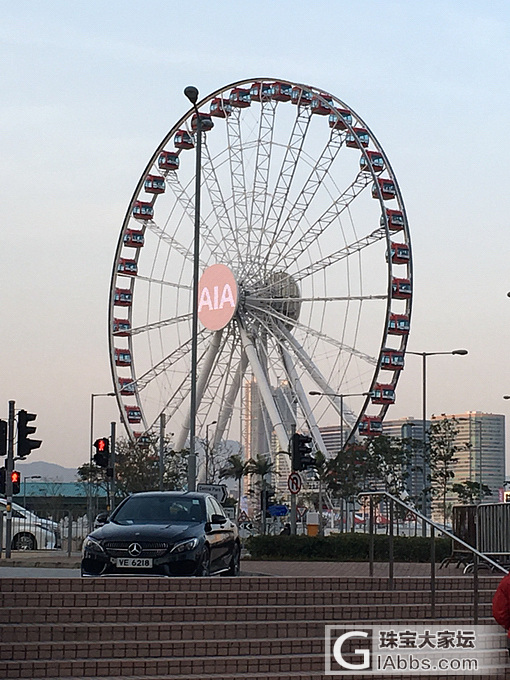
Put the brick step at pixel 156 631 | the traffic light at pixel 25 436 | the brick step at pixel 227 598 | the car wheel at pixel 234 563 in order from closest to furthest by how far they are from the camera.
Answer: the brick step at pixel 156 631
the brick step at pixel 227 598
the car wheel at pixel 234 563
the traffic light at pixel 25 436

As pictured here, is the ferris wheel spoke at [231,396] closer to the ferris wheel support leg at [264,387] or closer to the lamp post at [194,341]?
the ferris wheel support leg at [264,387]

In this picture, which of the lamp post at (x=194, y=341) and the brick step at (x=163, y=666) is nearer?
the brick step at (x=163, y=666)

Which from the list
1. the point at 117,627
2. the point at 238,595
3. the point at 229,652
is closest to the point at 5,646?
the point at 117,627

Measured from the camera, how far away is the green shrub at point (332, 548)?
2752cm

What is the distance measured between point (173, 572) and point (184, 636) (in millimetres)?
3414

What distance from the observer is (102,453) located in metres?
35.6

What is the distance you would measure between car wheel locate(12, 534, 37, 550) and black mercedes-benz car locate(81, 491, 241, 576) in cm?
2513

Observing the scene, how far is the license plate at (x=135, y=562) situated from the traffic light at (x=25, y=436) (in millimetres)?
14878

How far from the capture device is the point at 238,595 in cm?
1409

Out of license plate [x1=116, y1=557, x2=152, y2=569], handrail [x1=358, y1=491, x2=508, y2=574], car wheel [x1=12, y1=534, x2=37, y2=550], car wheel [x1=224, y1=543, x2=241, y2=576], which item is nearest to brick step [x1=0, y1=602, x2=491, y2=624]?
handrail [x1=358, y1=491, x2=508, y2=574]

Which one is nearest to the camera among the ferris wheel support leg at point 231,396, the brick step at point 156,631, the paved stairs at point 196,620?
the paved stairs at point 196,620

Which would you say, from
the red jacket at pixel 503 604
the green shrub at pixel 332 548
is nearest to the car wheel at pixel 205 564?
the red jacket at pixel 503 604

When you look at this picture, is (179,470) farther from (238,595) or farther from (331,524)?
(238,595)

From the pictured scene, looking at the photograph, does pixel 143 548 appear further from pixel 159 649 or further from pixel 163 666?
pixel 163 666
